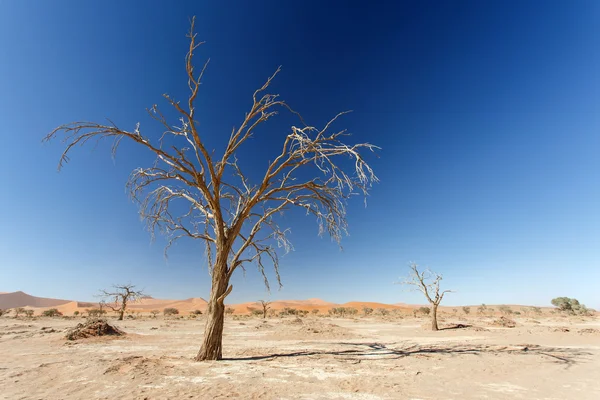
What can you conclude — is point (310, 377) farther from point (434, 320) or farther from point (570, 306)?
point (570, 306)

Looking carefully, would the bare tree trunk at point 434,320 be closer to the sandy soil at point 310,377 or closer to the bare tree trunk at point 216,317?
the sandy soil at point 310,377

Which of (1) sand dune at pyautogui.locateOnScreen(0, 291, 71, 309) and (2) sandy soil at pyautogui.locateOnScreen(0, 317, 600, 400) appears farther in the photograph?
(1) sand dune at pyautogui.locateOnScreen(0, 291, 71, 309)

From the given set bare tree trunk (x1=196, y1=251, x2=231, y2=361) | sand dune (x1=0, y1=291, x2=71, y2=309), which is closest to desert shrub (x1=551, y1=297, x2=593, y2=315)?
bare tree trunk (x1=196, y1=251, x2=231, y2=361)

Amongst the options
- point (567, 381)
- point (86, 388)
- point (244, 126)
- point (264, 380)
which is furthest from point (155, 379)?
point (567, 381)

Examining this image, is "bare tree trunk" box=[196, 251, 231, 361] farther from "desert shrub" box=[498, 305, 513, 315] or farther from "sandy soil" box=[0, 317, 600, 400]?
"desert shrub" box=[498, 305, 513, 315]

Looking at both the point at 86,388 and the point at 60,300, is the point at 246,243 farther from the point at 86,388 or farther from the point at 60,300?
the point at 60,300

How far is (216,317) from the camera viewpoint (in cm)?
850

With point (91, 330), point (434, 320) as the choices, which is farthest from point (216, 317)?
point (434, 320)

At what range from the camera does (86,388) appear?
18.6 feet

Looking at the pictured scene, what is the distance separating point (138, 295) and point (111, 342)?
2172cm

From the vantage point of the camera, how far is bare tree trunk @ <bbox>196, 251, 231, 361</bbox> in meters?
8.36

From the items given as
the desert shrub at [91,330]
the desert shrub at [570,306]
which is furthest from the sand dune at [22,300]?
the desert shrub at [570,306]

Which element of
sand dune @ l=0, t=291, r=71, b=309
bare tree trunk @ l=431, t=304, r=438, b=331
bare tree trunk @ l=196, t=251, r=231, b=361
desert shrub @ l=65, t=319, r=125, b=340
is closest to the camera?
bare tree trunk @ l=196, t=251, r=231, b=361

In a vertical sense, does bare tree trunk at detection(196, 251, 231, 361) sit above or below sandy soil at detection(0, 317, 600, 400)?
above
